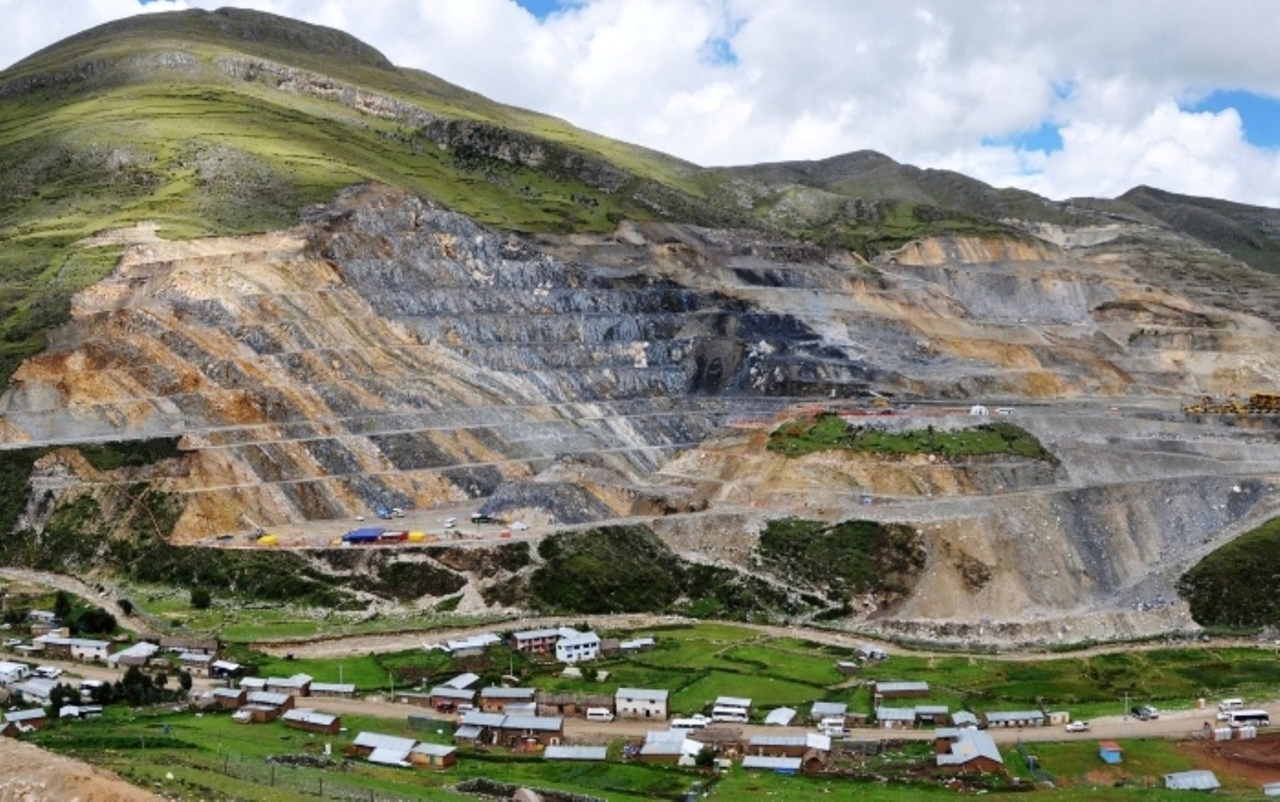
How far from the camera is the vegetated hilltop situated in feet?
287

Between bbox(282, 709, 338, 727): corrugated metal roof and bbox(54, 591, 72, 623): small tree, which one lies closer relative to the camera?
bbox(282, 709, 338, 727): corrugated metal roof

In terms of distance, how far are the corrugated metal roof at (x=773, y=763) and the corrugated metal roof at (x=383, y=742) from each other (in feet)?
47.3

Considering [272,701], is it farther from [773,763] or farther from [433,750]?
[773,763]

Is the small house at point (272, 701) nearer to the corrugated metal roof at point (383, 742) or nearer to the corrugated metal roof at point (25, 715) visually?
the corrugated metal roof at point (383, 742)

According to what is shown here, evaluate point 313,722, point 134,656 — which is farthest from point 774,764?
point 134,656

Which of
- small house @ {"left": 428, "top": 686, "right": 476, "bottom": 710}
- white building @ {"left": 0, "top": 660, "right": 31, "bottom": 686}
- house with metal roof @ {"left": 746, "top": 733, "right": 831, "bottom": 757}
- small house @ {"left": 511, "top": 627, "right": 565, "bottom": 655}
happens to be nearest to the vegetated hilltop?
small house @ {"left": 511, "top": 627, "right": 565, "bottom": 655}

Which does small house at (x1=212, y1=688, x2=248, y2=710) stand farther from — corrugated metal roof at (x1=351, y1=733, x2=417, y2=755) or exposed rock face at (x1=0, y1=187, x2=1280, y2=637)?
exposed rock face at (x1=0, y1=187, x2=1280, y2=637)

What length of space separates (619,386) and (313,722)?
7223 cm

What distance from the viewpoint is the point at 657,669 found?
70.6m

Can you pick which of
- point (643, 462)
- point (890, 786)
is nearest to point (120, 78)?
point (643, 462)

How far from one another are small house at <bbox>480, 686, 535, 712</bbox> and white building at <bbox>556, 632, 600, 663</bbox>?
A: 7.80m

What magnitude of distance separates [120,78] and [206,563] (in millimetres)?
131207

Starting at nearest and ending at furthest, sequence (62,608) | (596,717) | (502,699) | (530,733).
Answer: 1. (530,733)
2. (596,717)
3. (502,699)
4. (62,608)

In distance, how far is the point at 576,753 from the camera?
55969mm
